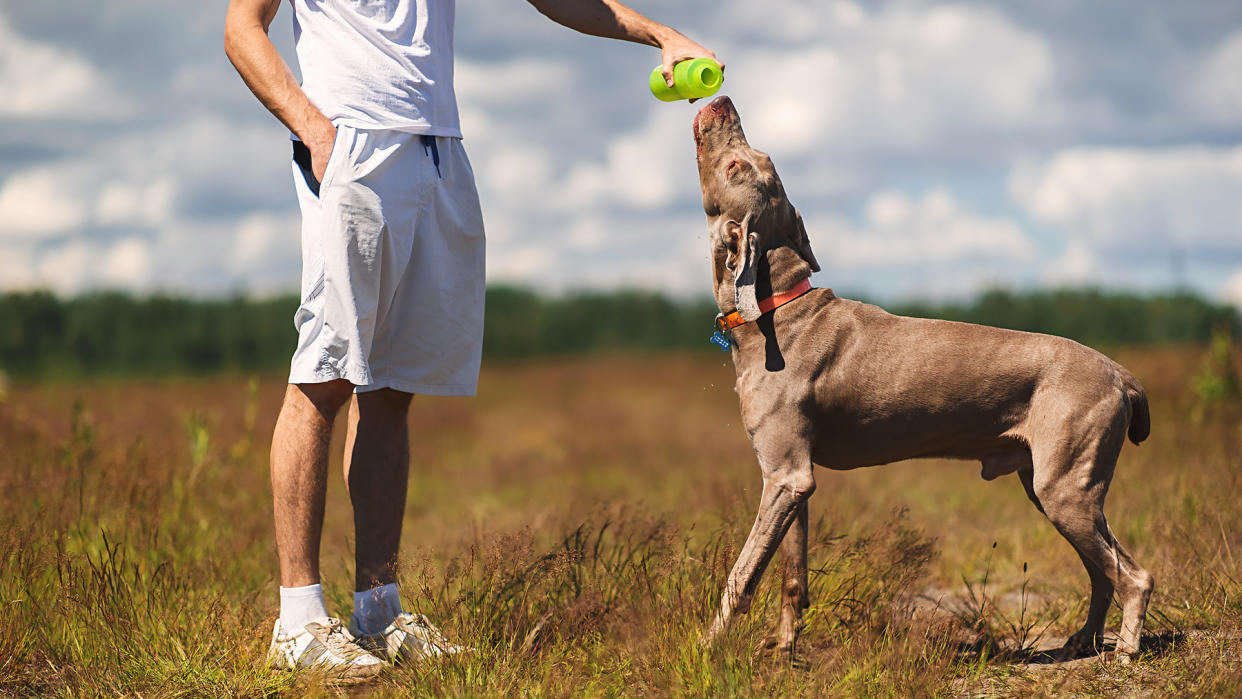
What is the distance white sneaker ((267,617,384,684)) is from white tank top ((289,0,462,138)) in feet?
5.92

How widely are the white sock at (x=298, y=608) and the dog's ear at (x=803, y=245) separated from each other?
225cm

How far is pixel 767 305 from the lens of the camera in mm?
3715

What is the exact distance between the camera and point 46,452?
242 inches

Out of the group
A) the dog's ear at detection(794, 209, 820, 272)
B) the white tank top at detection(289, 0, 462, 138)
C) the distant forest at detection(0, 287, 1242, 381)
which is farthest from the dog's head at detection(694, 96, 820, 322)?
the distant forest at detection(0, 287, 1242, 381)

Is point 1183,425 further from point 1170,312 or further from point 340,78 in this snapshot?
point 1170,312

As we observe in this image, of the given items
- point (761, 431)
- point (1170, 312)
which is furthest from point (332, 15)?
point (1170, 312)

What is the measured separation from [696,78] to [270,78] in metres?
1.59

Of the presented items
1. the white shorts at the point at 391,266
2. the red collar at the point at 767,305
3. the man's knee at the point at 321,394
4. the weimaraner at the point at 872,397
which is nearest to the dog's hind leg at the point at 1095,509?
the weimaraner at the point at 872,397

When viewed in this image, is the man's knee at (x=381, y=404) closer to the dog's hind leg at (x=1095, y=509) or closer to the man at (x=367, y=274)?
the man at (x=367, y=274)

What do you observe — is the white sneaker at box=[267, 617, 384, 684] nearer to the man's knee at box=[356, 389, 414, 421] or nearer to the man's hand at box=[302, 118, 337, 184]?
the man's knee at box=[356, 389, 414, 421]

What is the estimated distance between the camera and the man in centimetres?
337

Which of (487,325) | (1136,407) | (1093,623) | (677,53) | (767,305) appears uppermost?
(677,53)

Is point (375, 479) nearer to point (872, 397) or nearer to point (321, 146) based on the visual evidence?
point (321, 146)

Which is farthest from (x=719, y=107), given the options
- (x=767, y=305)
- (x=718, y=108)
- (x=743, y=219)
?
(x=767, y=305)
